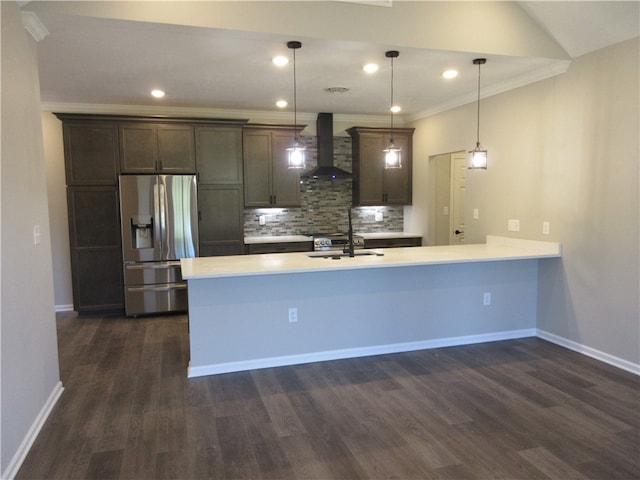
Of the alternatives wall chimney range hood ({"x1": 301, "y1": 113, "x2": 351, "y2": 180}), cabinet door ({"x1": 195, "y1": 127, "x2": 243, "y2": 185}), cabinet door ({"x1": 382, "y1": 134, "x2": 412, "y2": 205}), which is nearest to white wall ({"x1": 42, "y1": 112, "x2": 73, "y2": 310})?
cabinet door ({"x1": 195, "y1": 127, "x2": 243, "y2": 185})

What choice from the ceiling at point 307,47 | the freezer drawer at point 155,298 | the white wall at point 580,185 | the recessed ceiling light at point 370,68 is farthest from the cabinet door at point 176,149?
the white wall at point 580,185

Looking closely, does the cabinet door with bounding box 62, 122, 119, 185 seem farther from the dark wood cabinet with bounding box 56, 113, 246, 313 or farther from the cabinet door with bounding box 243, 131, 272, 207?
the cabinet door with bounding box 243, 131, 272, 207

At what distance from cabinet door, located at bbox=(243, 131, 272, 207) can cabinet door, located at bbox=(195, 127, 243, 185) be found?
16cm

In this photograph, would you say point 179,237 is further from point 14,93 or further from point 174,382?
point 14,93

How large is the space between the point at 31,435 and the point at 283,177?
3.93m

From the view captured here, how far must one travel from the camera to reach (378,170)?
6.13m

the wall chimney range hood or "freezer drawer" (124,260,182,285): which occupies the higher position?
the wall chimney range hood

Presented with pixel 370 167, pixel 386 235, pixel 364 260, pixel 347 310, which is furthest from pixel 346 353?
pixel 370 167

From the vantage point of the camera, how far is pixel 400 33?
321 centimetres

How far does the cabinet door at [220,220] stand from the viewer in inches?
209

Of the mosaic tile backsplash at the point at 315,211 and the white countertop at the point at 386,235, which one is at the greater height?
the mosaic tile backsplash at the point at 315,211

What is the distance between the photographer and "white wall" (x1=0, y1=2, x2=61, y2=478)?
7.30 ft

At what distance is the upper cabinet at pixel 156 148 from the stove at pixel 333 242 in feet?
5.75

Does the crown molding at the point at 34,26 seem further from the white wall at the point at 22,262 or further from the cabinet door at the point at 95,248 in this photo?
the cabinet door at the point at 95,248
